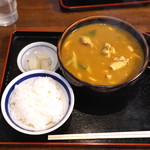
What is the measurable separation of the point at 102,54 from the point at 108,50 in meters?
0.05

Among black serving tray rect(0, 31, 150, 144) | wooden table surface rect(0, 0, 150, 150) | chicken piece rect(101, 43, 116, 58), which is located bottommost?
black serving tray rect(0, 31, 150, 144)

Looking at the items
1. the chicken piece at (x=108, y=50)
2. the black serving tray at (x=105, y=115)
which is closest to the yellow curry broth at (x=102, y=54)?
the chicken piece at (x=108, y=50)

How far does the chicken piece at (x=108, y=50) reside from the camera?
6.10 feet

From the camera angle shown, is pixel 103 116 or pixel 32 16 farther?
pixel 32 16

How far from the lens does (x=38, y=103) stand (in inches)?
68.9

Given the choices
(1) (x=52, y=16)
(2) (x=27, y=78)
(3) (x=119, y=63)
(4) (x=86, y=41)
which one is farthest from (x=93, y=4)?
(2) (x=27, y=78)

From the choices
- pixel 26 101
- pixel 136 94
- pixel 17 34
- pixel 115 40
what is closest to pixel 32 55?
pixel 17 34

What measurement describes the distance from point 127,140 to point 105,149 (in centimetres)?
16

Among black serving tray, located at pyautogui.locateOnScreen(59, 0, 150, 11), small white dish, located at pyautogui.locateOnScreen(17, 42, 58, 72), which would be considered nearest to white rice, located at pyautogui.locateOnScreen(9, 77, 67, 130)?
small white dish, located at pyautogui.locateOnScreen(17, 42, 58, 72)

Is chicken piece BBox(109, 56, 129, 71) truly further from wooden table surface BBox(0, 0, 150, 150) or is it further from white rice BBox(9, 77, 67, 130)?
wooden table surface BBox(0, 0, 150, 150)

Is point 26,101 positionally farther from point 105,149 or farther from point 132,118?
point 132,118

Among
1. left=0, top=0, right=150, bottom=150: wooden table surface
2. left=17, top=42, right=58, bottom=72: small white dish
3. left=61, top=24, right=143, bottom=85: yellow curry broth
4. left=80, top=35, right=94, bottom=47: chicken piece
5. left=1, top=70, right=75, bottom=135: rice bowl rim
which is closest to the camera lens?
left=1, top=70, right=75, bottom=135: rice bowl rim

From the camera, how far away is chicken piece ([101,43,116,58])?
73.2 inches

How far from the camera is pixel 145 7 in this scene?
2.60 meters
